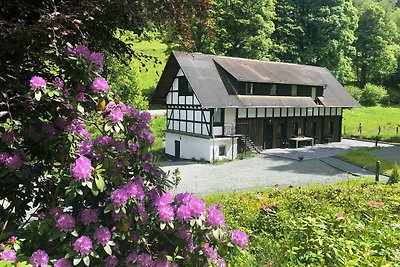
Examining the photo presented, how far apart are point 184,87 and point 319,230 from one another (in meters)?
21.2

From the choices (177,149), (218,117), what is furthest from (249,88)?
(177,149)

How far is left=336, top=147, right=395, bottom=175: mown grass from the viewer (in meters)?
19.7

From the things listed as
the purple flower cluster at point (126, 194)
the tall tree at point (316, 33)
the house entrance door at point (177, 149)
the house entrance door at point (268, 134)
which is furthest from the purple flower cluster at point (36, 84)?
the tall tree at point (316, 33)

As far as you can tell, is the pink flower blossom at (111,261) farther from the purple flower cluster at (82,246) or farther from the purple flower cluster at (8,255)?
the purple flower cluster at (8,255)

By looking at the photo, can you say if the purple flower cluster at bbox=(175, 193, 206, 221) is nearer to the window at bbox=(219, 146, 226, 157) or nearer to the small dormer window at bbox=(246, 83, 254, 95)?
the window at bbox=(219, 146, 226, 157)

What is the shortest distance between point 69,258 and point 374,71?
195 ft

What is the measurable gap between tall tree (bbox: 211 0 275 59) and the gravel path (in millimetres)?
15004

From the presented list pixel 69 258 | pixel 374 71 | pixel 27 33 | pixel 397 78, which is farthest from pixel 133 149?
pixel 397 78

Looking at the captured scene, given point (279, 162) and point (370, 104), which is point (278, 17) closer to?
point (370, 104)

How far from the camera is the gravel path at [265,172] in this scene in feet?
54.1

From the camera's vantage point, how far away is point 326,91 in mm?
31562

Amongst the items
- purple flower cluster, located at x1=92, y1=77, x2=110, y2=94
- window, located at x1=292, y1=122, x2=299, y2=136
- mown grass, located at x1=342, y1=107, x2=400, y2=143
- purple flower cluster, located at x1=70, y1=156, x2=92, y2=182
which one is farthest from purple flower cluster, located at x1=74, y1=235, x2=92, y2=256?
mown grass, located at x1=342, y1=107, x2=400, y2=143

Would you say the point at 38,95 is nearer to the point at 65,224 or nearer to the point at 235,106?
the point at 65,224

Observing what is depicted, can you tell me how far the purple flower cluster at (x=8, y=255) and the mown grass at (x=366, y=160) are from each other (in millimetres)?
19180
